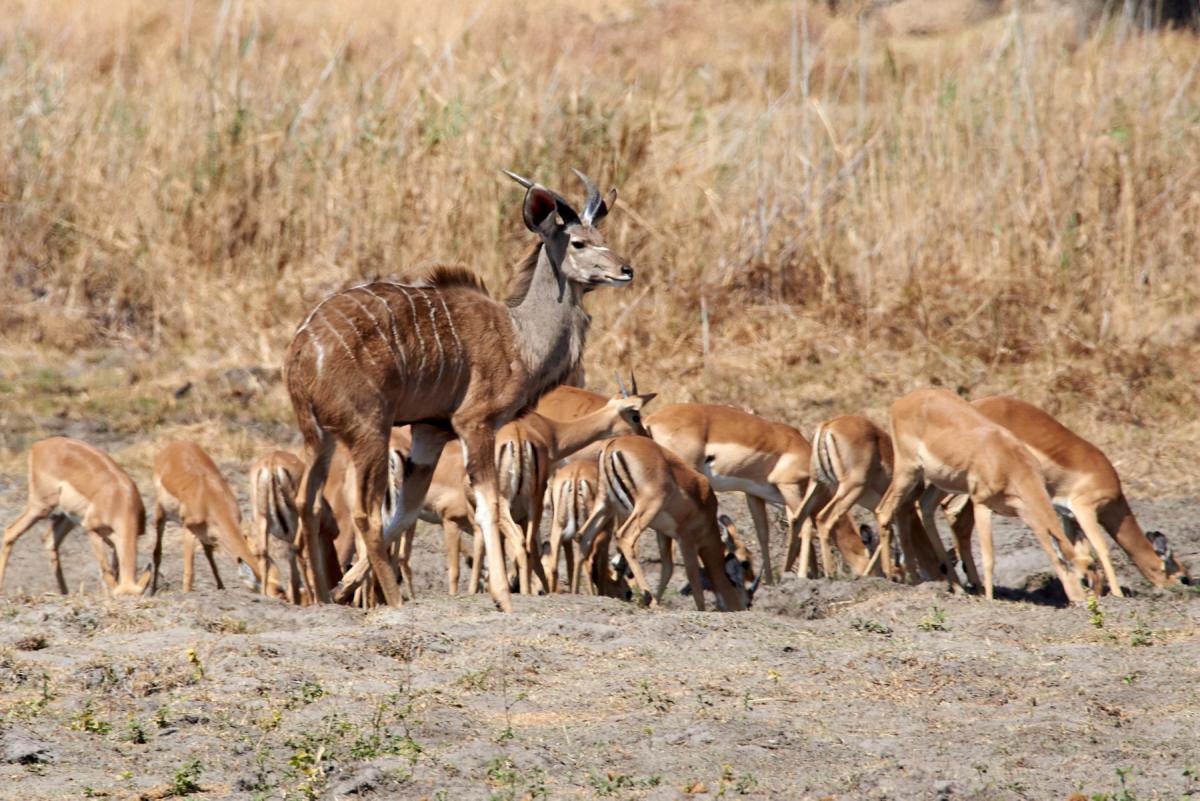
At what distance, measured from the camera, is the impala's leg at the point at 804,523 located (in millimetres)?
9609

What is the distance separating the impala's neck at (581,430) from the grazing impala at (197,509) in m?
1.70

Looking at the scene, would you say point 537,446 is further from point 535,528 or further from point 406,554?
point 406,554

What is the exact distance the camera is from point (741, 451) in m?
9.96

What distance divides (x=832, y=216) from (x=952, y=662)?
7.39 m

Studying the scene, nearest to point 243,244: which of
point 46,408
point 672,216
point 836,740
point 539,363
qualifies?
point 46,408

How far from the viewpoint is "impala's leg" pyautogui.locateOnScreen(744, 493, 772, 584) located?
9.67m

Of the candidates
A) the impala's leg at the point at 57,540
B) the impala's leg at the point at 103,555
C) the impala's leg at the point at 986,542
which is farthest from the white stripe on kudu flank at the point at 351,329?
the impala's leg at the point at 986,542

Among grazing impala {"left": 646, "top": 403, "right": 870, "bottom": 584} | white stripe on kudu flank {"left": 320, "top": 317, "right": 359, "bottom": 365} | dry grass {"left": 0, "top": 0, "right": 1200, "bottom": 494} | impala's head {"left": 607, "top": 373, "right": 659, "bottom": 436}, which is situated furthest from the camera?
dry grass {"left": 0, "top": 0, "right": 1200, "bottom": 494}

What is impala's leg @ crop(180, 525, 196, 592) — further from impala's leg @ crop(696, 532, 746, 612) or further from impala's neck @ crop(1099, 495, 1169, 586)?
impala's neck @ crop(1099, 495, 1169, 586)

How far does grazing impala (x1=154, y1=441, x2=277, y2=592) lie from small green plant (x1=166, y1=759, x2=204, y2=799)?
425 centimetres

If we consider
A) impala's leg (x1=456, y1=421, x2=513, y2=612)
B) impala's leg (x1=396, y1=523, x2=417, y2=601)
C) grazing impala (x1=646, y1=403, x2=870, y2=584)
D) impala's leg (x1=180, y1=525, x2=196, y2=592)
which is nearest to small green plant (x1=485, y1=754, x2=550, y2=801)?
impala's leg (x1=456, y1=421, x2=513, y2=612)

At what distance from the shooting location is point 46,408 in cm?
1150

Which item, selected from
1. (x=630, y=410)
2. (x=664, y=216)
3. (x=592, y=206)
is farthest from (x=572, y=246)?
(x=664, y=216)

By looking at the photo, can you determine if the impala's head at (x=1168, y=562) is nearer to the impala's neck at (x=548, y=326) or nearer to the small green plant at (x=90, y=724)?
the impala's neck at (x=548, y=326)
